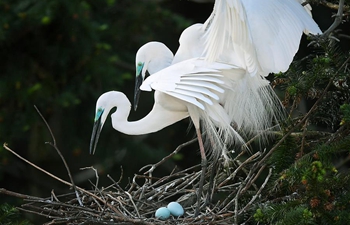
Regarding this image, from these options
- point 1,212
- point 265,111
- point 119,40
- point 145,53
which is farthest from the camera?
point 119,40

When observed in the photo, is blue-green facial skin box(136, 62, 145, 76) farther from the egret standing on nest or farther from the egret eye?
the egret standing on nest

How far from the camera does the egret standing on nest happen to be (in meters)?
3.04

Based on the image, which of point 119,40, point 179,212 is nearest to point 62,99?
point 119,40

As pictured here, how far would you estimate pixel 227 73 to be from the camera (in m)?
3.24

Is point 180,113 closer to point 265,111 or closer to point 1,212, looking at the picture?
point 265,111

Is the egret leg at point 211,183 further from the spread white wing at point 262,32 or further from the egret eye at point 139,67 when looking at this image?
the egret eye at point 139,67

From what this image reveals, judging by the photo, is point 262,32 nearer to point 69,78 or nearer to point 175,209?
point 175,209

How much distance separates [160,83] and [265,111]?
54 centimetres

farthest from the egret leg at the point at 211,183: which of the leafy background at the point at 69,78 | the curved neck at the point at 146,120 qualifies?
the leafy background at the point at 69,78

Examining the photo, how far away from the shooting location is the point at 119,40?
6457mm

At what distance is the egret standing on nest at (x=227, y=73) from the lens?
3.04m

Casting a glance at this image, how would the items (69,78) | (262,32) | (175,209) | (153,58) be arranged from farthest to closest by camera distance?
(69,78)
(153,58)
(175,209)
(262,32)

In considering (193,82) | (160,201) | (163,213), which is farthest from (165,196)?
(193,82)

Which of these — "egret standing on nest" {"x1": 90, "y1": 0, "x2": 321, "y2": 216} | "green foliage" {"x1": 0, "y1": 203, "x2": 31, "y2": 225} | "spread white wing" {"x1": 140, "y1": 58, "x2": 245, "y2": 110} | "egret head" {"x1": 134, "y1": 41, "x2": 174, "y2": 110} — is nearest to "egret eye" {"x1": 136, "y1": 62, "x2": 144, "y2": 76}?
"egret head" {"x1": 134, "y1": 41, "x2": 174, "y2": 110}
